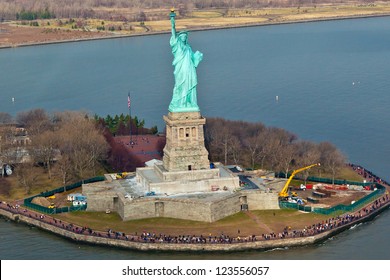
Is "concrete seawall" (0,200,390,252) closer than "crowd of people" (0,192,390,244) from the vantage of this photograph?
Yes

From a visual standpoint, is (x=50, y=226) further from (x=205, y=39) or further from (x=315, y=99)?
(x=205, y=39)

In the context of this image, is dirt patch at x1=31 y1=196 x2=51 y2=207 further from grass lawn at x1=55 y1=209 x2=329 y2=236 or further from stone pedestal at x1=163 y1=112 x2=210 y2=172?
stone pedestal at x1=163 y1=112 x2=210 y2=172

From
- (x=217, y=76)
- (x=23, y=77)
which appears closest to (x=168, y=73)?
(x=217, y=76)

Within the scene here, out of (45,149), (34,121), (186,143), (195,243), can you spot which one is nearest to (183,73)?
(186,143)

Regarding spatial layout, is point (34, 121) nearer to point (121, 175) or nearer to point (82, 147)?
point (82, 147)

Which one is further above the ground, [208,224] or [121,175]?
[121,175]

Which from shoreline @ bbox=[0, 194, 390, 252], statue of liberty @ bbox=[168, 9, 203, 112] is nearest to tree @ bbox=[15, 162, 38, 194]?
shoreline @ bbox=[0, 194, 390, 252]
